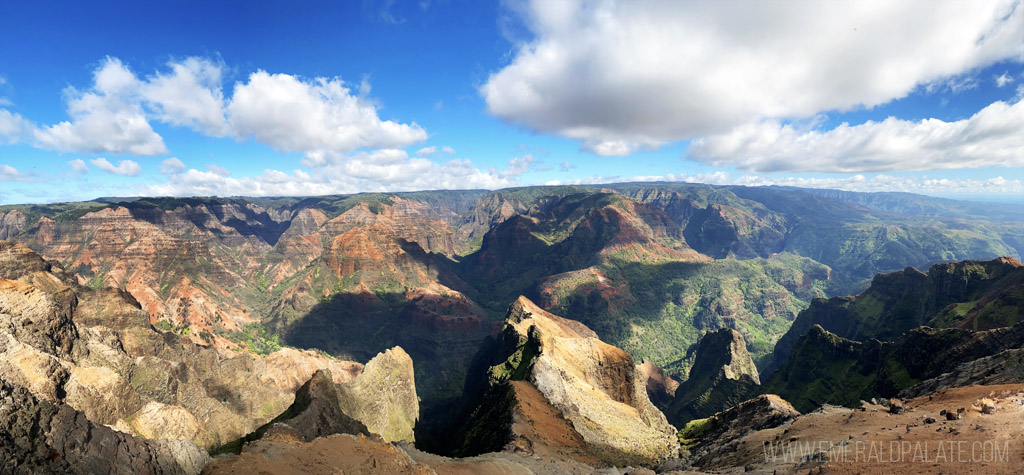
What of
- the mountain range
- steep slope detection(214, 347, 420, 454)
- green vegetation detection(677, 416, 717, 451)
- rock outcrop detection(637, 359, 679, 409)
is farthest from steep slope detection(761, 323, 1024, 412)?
steep slope detection(214, 347, 420, 454)

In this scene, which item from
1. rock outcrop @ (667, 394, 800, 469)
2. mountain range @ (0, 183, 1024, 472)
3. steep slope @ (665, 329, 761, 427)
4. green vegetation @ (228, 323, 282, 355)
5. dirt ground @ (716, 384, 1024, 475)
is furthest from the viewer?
green vegetation @ (228, 323, 282, 355)

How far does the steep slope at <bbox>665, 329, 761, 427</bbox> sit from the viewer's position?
302 ft

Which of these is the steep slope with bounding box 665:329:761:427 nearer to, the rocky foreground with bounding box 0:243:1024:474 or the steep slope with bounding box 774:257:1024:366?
the rocky foreground with bounding box 0:243:1024:474

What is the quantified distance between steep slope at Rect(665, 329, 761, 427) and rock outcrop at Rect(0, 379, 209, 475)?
10093 centimetres

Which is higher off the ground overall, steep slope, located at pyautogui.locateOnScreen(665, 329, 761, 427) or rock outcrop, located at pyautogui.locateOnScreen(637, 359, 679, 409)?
steep slope, located at pyautogui.locateOnScreen(665, 329, 761, 427)

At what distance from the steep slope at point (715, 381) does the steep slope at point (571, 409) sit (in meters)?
35.8

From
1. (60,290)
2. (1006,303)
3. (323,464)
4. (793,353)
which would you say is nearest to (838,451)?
(323,464)

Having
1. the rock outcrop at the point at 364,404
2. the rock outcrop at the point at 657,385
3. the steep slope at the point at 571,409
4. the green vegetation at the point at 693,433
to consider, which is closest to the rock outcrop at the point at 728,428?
the green vegetation at the point at 693,433

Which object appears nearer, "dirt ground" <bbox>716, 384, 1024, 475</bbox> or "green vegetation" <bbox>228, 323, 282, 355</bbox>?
"dirt ground" <bbox>716, 384, 1024, 475</bbox>

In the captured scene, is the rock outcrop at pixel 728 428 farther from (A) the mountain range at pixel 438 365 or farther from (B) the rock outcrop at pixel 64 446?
(B) the rock outcrop at pixel 64 446

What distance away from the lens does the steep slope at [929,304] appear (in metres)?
66.4

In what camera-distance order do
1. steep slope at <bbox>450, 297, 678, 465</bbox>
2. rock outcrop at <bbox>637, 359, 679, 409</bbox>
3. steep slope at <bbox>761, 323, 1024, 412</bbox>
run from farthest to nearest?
rock outcrop at <bbox>637, 359, 679, 409</bbox> → steep slope at <bbox>761, 323, 1024, 412</bbox> → steep slope at <bbox>450, 297, 678, 465</bbox>

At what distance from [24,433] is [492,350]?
85339mm

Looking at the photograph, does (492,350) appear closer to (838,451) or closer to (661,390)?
(661,390)
